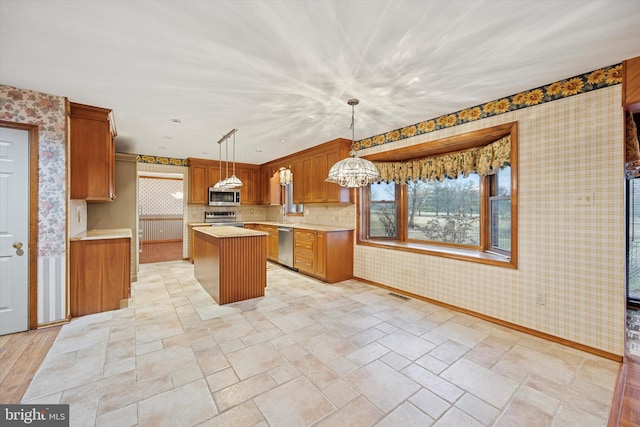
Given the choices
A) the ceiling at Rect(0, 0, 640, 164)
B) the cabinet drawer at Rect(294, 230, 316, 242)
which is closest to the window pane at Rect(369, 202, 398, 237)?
the cabinet drawer at Rect(294, 230, 316, 242)

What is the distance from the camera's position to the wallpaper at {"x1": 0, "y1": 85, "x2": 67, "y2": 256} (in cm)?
270

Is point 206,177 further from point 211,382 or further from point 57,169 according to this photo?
point 211,382

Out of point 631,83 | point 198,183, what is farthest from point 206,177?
point 631,83

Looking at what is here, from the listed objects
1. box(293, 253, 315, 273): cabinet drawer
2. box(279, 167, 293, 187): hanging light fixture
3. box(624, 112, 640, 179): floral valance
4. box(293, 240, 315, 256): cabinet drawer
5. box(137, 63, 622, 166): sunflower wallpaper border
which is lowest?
box(293, 253, 315, 273): cabinet drawer

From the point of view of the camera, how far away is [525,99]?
2727 millimetres

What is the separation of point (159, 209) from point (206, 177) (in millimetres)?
4499

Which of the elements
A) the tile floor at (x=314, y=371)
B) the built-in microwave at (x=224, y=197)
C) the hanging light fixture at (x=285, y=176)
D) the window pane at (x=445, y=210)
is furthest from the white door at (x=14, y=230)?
the window pane at (x=445, y=210)

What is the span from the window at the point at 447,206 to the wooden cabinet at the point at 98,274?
341cm

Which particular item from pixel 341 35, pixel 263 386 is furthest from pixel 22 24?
pixel 263 386

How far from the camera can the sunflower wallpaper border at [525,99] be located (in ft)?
7.47

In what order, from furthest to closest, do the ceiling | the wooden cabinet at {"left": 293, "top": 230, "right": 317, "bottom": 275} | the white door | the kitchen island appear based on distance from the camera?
the wooden cabinet at {"left": 293, "top": 230, "right": 317, "bottom": 275} < the kitchen island < the white door < the ceiling

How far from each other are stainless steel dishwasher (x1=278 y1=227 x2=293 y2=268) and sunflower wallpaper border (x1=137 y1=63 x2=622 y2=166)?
97.6 inches

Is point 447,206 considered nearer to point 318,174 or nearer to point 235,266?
point 318,174

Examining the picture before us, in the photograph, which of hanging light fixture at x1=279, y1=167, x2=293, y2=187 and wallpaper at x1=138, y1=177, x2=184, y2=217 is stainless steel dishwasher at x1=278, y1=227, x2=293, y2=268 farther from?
wallpaper at x1=138, y1=177, x2=184, y2=217
